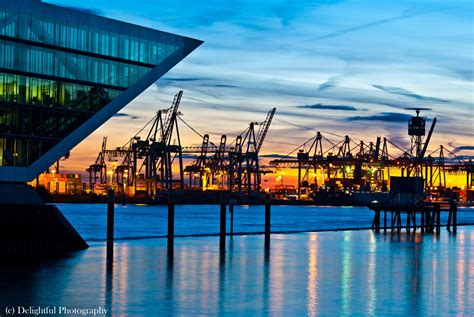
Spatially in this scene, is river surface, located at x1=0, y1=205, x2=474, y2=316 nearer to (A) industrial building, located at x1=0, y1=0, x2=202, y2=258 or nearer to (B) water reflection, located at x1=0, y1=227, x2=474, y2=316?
(B) water reflection, located at x1=0, y1=227, x2=474, y2=316

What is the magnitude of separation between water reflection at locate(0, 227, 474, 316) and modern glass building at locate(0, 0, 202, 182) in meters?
5.30

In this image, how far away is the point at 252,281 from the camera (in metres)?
34.0

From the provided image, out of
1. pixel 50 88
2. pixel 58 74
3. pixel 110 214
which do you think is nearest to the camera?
pixel 50 88

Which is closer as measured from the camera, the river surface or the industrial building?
the river surface

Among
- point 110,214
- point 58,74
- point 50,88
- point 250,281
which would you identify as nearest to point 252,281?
point 250,281

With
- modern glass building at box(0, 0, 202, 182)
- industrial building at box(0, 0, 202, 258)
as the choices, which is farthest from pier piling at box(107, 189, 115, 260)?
modern glass building at box(0, 0, 202, 182)

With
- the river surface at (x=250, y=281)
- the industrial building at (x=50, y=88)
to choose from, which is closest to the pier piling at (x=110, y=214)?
the river surface at (x=250, y=281)

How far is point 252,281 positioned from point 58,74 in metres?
14.5

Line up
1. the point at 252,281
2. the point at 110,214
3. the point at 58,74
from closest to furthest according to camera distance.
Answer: the point at 252,281
the point at 58,74
the point at 110,214

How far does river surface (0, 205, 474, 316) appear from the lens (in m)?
27.5

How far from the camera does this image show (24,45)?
4131 cm

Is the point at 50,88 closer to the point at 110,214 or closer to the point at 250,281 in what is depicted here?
the point at 110,214

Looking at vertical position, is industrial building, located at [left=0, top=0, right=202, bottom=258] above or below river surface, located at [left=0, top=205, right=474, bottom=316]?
above

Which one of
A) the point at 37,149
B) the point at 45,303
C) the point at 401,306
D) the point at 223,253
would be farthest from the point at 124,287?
the point at 223,253
